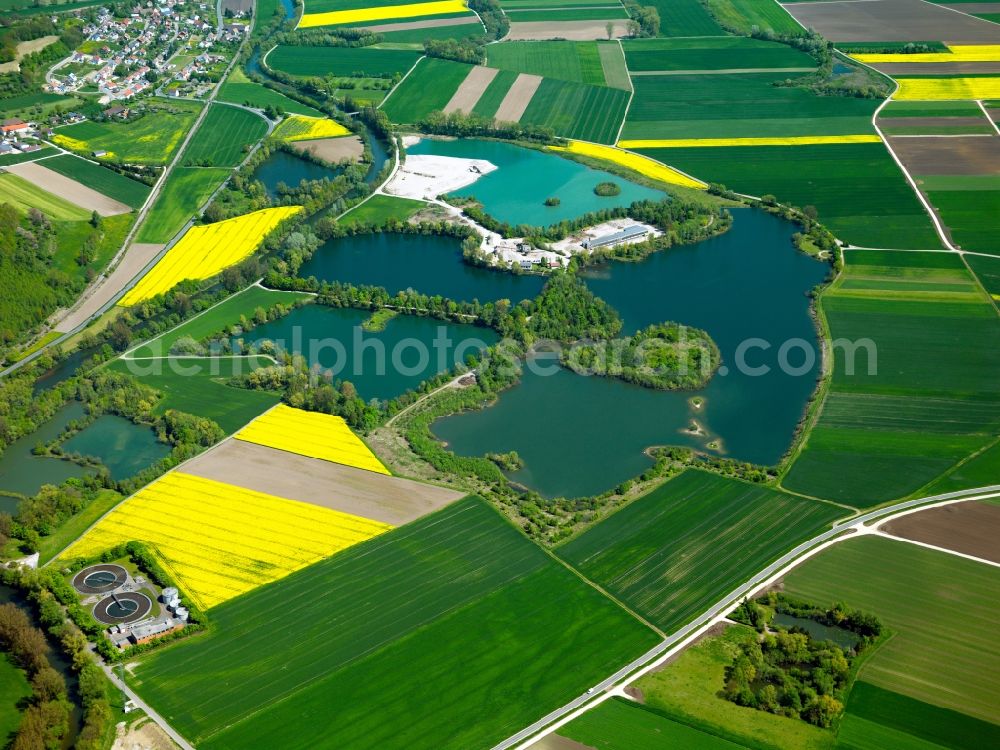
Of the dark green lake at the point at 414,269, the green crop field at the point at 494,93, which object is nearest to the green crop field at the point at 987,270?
the dark green lake at the point at 414,269

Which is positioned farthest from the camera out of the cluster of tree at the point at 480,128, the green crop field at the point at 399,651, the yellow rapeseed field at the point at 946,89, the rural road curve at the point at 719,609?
the yellow rapeseed field at the point at 946,89

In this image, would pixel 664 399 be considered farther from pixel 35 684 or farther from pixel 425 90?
pixel 425 90

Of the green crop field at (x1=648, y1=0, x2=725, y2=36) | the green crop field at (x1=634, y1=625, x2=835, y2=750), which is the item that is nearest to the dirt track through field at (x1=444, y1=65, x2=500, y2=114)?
the green crop field at (x1=648, y1=0, x2=725, y2=36)

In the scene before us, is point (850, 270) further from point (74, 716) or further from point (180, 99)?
point (180, 99)

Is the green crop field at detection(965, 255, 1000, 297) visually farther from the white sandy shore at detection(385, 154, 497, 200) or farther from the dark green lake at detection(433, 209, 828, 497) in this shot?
the white sandy shore at detection(385, 154, 497, 200)

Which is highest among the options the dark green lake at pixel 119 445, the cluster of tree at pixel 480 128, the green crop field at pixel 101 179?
the cluster of tree at pixel 480 128

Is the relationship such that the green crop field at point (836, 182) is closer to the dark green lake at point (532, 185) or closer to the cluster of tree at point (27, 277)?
the dark green lake at point (532, 185)

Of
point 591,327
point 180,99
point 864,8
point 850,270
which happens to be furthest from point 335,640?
point 864,8

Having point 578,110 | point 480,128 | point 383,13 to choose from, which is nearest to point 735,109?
point 578,110
